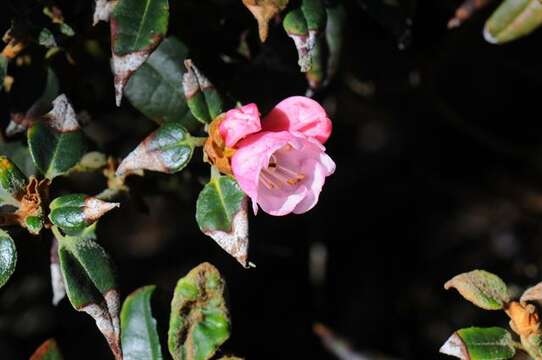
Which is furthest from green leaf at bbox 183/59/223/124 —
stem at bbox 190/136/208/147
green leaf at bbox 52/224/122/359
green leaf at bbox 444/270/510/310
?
green leaf at bbox 444/270/510/310

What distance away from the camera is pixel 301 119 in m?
1.50

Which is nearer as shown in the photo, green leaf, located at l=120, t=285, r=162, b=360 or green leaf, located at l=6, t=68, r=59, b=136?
green leaf, located at l=120, t=285, r=162, b=360

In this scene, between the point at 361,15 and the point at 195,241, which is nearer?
the point at 361,15

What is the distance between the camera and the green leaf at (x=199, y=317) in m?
1.52

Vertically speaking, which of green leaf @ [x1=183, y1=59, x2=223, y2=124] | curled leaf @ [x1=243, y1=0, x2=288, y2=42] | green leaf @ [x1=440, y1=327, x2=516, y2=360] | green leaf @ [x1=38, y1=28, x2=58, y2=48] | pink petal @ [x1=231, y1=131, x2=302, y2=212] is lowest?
green leaf @ [x1=38, y1=28, x2=58, y2=48]

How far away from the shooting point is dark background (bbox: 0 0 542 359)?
203 centimetres

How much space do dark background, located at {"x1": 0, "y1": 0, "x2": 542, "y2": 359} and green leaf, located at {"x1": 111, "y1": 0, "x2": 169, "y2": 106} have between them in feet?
0.90

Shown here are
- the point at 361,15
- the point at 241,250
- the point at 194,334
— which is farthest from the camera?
the point at 361,15

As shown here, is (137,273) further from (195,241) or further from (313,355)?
(313,355)

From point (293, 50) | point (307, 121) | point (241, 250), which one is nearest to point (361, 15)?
point (293, 50)

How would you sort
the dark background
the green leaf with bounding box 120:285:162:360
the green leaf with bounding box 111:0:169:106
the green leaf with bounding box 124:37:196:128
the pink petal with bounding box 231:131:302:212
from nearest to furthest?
the pink petal with bounding box 231:131:302:212 < the green leaf with bounding box 111:0:169:106 < the green leaf with bounding box 120:285:162:360 < the green leaf with bounding box 124:37:196:128 < the dark background

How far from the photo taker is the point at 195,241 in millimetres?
3156

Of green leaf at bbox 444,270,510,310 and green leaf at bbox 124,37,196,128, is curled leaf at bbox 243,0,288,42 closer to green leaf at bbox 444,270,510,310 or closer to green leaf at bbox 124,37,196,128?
green leaf at bbox 124,37,196,128

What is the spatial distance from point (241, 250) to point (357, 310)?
76.4 inches
